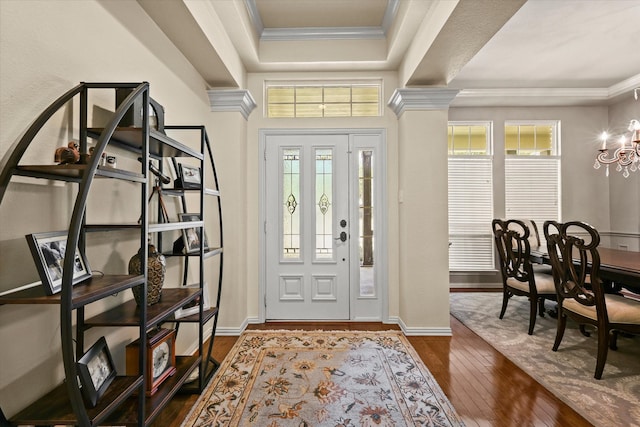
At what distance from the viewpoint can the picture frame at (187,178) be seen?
7.21 feet

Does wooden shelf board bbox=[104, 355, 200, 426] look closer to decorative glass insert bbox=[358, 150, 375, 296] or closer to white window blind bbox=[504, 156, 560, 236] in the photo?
decorative glass insert bbox=[358, 150, 375, 296]

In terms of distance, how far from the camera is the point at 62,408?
124cm

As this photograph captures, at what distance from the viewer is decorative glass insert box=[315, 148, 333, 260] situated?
3.69 meters

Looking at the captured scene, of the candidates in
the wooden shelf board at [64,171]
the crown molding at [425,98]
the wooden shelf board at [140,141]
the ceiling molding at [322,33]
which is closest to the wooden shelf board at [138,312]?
the wooden shelf board at [64,171]

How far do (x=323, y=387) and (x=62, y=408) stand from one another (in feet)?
4.97

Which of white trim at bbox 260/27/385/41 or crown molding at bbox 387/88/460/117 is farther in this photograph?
white trim at bbox 260/27/385/41

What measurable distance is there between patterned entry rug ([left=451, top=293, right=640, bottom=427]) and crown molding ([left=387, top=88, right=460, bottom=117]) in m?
2.38

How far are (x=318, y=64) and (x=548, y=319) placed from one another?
386 centimetres

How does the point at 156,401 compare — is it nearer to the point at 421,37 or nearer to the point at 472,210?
the point at 421,37

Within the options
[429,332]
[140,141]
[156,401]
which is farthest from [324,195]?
[156,401]

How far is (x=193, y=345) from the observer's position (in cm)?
291

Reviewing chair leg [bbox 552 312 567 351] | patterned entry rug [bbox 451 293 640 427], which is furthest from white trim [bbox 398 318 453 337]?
chair leg [bbox 552 312 567 351]

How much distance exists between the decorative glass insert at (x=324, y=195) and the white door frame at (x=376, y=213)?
0.28 m

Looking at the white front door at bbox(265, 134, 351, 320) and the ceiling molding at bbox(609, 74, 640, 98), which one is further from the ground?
the ceiling molding at bbox(609, 74, 640, 98)
